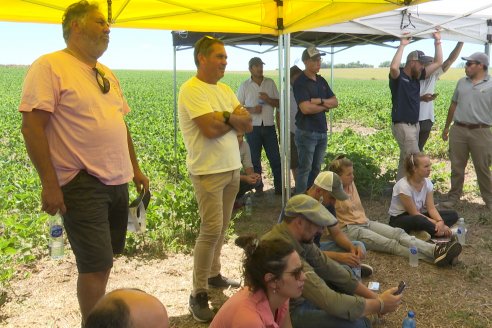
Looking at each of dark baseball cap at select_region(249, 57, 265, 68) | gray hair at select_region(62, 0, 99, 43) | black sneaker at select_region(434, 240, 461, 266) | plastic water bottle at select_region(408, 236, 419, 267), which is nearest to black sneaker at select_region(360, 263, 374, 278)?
plastic water bottle at select_region(408, 236, 419, 267)

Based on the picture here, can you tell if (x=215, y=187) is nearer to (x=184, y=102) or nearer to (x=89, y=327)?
(x=184, y=102)

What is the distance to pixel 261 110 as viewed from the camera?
6.88 metres

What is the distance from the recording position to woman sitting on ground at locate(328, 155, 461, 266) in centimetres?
462

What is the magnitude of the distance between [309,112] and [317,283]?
3.36 meters

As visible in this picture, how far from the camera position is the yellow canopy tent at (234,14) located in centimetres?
418

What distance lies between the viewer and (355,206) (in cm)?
485

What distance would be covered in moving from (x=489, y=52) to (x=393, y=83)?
204cm

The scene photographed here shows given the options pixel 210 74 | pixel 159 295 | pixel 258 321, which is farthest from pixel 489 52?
pixel 258 321

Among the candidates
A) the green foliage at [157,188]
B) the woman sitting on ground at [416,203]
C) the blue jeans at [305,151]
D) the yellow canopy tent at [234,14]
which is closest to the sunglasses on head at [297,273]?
the green foliage at [157,188]

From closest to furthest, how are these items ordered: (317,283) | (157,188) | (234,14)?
(317,283) → (234,14) → (157,188)

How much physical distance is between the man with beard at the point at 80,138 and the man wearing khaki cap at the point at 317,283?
2.95 ft

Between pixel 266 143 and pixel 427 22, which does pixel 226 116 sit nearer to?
pixel 266 143

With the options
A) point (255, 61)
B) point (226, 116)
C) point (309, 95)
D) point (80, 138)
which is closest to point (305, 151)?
point (309, 95)

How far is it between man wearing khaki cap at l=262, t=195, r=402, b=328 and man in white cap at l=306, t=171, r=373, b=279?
0.62 m
